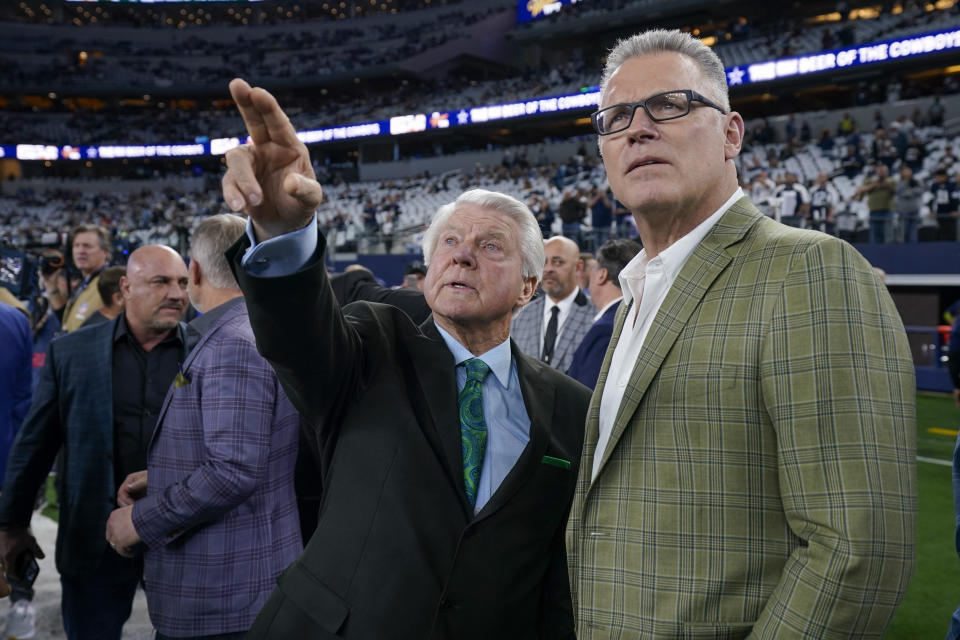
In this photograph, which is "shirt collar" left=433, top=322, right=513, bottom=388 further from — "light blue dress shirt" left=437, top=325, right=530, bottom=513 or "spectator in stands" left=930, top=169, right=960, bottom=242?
"spectator in stands" left=930, top=169, right=960, bottom=242

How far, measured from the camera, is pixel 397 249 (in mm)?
17531

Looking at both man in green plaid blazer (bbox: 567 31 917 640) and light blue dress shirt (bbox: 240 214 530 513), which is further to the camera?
light blue dress shirt (bbox: 240 214 530 513)

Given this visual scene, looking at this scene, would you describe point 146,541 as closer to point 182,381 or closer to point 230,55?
point 182,381

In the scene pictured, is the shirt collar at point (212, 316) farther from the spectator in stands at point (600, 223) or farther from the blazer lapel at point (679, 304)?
the spectator in stands at point (600, 223)

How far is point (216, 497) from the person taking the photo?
6.73 ft

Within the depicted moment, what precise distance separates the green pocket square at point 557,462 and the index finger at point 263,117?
88 cm

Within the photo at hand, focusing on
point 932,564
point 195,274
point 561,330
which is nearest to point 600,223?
point 561,330

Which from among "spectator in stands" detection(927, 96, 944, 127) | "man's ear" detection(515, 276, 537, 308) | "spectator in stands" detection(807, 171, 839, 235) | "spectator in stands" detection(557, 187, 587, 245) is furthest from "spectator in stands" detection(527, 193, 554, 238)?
"man's ear" detection(515, 276, 537, 308)

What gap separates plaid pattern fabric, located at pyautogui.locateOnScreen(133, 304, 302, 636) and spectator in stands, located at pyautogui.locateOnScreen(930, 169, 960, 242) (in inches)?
495

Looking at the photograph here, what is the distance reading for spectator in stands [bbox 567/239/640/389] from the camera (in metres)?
3.07

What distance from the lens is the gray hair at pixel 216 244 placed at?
7.55 ft

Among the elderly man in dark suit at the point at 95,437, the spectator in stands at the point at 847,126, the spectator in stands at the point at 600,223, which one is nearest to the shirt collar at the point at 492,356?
the elderly man in dark suit at the point at 95,437

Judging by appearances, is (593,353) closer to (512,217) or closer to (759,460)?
(512,217)

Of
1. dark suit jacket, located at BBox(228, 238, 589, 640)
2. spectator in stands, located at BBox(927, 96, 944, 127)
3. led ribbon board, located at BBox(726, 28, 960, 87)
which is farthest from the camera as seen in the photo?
led ribbon board, located at BBox(726, 28, 960, 87)
